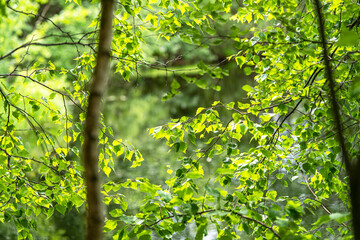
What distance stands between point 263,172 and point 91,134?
1.94 m

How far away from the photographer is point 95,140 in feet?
2.18

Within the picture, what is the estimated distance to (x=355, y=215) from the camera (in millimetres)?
531

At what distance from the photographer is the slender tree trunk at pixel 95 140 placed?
0.64 m

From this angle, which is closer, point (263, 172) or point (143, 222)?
point (143, 222)

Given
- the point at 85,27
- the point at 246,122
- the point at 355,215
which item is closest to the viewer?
the point at 355,215

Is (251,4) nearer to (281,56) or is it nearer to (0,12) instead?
(281,56)

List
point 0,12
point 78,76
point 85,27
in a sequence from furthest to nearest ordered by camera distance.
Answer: point 85,27, point 78,76, point 0,12

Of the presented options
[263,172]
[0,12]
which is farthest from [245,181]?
[0,12]

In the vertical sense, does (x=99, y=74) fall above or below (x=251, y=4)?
below

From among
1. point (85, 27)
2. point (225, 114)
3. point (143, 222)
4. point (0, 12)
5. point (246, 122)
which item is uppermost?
point (85, 27)

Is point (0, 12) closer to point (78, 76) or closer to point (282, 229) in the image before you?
point (78, 76)

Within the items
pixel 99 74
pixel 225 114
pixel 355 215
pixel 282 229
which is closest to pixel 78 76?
pixel 282 229

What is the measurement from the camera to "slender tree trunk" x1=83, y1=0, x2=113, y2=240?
0.64m

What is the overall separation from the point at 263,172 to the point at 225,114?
9.64m
